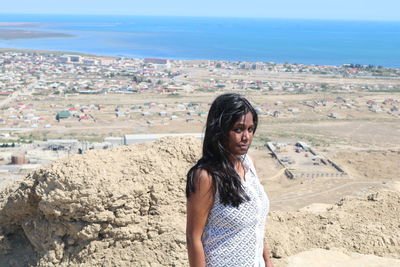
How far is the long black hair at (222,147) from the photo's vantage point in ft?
7.06

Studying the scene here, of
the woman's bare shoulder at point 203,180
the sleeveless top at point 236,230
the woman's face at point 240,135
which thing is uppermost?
the woman's face at point 240,135

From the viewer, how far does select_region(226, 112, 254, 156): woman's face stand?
2.27 metres

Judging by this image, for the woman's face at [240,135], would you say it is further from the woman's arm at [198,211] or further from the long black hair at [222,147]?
the woman's arm at [198,211]

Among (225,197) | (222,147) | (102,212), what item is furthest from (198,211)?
(102,212)

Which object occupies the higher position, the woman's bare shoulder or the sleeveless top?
the woman's bare shoulder

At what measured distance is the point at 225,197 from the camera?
2.13 m

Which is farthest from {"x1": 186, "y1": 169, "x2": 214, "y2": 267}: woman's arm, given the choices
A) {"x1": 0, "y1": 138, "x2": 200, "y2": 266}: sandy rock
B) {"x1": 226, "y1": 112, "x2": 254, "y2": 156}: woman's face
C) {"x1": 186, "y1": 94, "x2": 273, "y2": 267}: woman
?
{"x1": 0, "y1": 138, "x2": 200, "y2": 266}: sandy rock

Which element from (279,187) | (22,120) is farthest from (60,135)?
(279,187)

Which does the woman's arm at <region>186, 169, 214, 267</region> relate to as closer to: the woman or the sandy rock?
the woman

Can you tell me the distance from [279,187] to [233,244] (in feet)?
58.4

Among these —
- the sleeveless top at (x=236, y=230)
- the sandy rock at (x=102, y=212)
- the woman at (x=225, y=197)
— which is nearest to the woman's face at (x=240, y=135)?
the woman at (x=225, y=197)

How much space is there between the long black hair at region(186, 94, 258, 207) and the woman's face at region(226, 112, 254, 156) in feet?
0.07

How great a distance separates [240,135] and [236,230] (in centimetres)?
46

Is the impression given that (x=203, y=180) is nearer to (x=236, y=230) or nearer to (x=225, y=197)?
(x=225, y=197)
